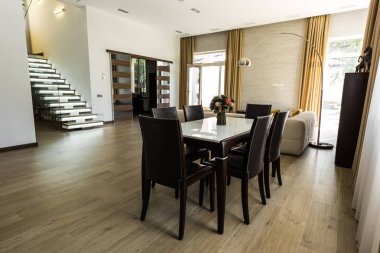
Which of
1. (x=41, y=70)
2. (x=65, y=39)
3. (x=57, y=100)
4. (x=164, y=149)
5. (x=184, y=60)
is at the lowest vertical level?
(x=164, y=149)

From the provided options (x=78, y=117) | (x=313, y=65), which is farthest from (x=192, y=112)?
(x=313, y=65)

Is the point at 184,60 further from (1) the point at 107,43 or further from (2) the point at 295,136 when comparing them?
(2) the point at 295,136

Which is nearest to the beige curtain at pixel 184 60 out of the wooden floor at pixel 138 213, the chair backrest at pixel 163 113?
the wooden floor at pixel 138 213

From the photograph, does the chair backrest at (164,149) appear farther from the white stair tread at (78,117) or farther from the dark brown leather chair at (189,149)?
the white stair tread at (78,117)

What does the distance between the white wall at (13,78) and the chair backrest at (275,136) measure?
13.8ft

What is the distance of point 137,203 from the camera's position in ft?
7.18

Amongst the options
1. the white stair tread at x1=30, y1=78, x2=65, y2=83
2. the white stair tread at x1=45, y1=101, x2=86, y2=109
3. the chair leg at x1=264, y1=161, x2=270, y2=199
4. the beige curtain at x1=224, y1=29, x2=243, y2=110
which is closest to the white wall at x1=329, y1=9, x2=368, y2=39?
the beige curtain at x1=224, y1=29, x2=243, y2=110

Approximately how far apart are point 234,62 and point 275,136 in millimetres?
6064

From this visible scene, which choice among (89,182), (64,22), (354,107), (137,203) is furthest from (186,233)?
(64,22)

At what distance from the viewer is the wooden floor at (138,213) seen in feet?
5.28

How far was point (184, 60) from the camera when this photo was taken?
9.07 metres

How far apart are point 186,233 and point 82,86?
627cm

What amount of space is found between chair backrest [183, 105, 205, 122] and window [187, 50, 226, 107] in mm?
5702

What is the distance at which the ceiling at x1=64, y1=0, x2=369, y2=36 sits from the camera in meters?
5.31
